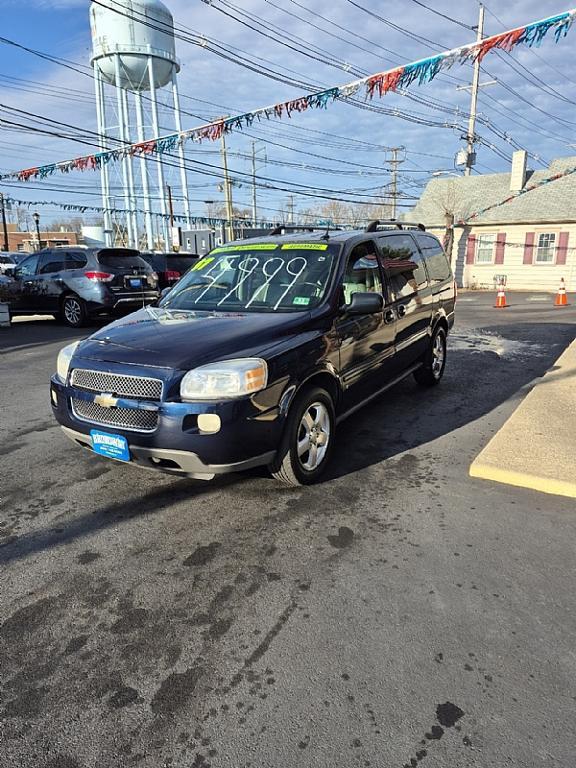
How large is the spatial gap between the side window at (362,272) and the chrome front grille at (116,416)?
1931mm

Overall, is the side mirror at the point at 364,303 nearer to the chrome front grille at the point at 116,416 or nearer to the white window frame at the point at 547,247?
the chrome front grille at the point at 116,416

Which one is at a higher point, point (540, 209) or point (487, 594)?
point (540, 209)

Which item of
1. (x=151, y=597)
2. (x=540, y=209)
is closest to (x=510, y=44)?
(x=151, y=597)

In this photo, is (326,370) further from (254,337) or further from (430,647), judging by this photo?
(430,647)

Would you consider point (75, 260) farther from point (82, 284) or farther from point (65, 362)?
point (65, 362)

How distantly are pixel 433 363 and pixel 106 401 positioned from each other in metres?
4.37

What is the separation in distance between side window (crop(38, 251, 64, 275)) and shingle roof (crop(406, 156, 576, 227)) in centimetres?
2054

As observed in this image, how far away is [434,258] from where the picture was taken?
6.45 m

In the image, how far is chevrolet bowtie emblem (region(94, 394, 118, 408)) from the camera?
3328 mm

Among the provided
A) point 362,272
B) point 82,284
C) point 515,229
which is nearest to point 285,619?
point 362,272

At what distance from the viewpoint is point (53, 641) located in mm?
2369

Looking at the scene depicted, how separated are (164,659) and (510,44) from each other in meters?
10.1

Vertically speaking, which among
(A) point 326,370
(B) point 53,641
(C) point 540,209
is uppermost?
(C) point 540,209

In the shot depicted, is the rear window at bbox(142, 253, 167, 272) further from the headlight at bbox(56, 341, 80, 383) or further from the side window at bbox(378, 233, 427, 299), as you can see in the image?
the headlight at bbox(56, 341, 80, 383)
